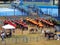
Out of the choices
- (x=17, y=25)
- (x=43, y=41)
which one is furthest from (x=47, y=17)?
(x=43, y=41)

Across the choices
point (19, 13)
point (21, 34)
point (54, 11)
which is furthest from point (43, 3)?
point (21, 34)

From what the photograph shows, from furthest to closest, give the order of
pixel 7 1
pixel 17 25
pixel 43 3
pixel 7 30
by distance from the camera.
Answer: pixel 7 1 < pixel 43 3 < pixel 17 25 < pixel 7 30

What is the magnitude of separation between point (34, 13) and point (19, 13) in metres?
2.52

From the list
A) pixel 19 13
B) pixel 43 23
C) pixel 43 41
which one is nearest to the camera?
pixel 43 41

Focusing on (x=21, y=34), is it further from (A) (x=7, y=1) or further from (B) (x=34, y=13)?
(A) (x=7, y=1)

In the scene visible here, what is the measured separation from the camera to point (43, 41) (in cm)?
2727

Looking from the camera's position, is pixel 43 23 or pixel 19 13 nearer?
pixel 43 23

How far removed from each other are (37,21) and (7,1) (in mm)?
23202

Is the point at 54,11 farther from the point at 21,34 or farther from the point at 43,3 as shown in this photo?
the point at 21,34

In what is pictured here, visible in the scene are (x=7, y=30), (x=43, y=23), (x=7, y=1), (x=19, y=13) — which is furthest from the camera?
(x=7, y=1)

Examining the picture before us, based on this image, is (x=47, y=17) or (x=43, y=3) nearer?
(x=47, y=17)

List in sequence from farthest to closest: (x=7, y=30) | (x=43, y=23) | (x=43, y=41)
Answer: (x=43, y=23), (x=7, y=30), (x=43, y=41)

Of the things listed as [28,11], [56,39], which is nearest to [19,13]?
[28,11]

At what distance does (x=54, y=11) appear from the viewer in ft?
148
